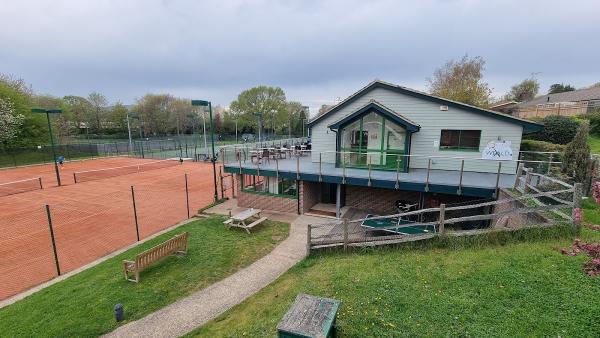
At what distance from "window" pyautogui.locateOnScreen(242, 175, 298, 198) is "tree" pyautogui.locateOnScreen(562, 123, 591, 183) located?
11.0 m

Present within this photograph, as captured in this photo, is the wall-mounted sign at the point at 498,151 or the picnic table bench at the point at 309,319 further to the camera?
the wall-mounted sign at the point at 498,151

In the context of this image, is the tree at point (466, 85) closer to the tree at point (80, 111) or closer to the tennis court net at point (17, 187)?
the tennis court net at point (17, 187)

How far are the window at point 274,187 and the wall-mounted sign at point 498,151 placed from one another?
9.41 metres

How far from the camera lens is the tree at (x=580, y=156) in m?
9.40

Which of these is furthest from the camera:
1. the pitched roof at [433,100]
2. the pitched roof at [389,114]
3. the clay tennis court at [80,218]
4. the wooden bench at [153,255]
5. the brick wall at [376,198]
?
the brick wall at [376,198]

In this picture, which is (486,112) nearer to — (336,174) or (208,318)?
(336,174)

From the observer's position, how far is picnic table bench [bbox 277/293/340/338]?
3.62 metres

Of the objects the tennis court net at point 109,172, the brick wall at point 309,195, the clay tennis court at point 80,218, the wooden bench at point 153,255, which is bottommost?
the clay tennis court at point 80,218

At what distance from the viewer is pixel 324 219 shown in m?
13.9

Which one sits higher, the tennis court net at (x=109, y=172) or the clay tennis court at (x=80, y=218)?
the tennis court net at (x=109, y=172)

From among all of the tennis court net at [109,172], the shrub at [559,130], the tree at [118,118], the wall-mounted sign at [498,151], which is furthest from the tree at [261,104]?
the wall-mounted sign at [498,151]

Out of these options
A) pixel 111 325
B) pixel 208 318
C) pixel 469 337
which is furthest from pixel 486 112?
pixel 111 325

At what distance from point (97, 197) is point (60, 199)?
235 cm

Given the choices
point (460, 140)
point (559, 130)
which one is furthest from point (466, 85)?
point (460, 140)
